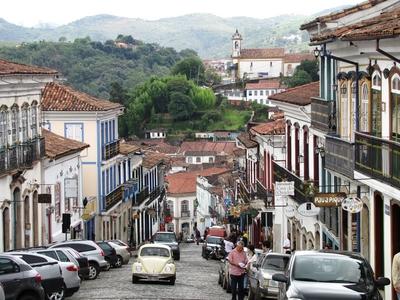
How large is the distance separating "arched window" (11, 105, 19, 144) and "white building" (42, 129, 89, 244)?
396 cm

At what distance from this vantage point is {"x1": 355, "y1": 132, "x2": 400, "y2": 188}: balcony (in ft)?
72.6

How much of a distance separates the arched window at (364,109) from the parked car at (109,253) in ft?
46.7

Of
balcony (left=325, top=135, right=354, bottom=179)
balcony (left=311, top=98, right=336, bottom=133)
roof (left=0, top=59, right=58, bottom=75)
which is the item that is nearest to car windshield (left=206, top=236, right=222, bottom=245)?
roof (left=0, top=59, right=58, bottom=75)

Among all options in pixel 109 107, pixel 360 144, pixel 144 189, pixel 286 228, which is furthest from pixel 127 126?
pixel 360 144

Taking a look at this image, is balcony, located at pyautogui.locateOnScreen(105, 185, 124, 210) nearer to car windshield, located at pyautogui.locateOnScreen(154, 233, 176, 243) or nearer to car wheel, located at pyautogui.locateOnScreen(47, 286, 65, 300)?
car windshield, located at pyautogui.locateOnScreen(154, 233, 176, 243)

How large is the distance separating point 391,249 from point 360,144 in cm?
277

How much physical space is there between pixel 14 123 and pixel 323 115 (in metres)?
12.5

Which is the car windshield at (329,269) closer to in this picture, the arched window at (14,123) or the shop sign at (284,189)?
the shop sign at (284,189)

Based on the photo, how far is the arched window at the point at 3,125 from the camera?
3631cm

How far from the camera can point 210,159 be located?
150875mm

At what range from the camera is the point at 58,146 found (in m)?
46.8

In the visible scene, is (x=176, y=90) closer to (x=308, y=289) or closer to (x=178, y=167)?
(x=178, y=167)

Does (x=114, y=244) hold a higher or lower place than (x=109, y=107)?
lower

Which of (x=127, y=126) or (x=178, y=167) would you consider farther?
(x=127, y=126)
